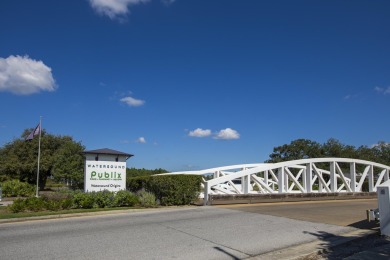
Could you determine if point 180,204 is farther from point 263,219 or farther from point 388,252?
point 388,252

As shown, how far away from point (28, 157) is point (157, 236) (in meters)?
37.0

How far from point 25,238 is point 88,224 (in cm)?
216

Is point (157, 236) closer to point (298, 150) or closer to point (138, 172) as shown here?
point (138, 172)

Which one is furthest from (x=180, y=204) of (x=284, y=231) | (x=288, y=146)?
(x=288, y=146)

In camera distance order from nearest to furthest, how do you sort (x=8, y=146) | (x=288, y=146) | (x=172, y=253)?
(x=172, y=253), (x=8, y=146), (x=288, y=146)

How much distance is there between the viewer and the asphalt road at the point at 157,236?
23.4ft

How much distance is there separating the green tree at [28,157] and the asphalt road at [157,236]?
2888 cm

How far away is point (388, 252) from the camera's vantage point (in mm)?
7234

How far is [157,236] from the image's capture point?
8.70 m

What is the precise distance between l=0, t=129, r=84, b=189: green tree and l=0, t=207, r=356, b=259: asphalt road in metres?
28.9

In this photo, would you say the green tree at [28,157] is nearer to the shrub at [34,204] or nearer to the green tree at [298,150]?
the shrub at [34,204]

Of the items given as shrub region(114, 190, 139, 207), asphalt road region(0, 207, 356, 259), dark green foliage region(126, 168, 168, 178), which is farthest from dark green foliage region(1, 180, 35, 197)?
asphalt road region(0, 207, 356, 259)

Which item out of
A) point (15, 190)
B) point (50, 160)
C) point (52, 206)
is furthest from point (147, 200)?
point (50, 160)

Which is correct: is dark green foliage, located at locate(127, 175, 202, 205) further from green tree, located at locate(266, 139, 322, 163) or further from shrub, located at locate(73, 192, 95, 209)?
green tree, located at locate(266, 139, 322, 163)
